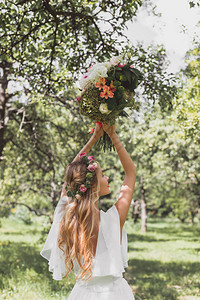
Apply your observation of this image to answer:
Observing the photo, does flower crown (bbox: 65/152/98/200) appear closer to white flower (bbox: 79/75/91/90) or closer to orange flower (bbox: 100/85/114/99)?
orange flower (bbox: 100/85/114/99)

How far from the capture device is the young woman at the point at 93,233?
2609mm

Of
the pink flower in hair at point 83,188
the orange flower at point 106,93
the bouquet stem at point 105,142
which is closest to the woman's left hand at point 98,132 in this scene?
the bouquet stem at point 105,142

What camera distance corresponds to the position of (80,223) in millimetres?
2639

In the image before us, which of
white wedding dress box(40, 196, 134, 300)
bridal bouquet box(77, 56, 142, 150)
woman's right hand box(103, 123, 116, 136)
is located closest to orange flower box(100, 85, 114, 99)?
bridal bouquet box(77, 56, 142, 150)

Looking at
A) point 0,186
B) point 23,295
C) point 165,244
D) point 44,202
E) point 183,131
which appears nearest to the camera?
point 23,295

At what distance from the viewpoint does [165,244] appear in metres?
16.9

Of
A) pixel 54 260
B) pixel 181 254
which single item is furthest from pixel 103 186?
pixel 181 254

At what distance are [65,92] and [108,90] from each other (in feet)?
19.0

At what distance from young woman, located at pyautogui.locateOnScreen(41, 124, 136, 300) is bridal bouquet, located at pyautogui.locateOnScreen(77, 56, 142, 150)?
0.26m

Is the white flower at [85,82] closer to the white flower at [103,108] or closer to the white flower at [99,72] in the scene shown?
the white flower at [99,72]

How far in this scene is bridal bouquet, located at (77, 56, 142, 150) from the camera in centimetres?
277

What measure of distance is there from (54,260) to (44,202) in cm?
2040

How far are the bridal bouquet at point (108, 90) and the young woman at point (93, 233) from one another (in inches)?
10.4

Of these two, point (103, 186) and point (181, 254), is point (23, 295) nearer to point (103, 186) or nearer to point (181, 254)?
point (103, 186)
